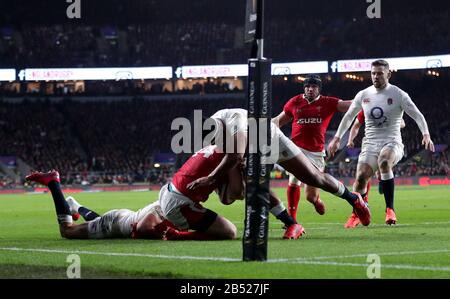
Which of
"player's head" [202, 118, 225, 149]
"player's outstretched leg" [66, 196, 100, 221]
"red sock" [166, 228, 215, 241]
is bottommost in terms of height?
"red sock" [166, 228, 215, 241]

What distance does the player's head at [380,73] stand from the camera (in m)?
13.5

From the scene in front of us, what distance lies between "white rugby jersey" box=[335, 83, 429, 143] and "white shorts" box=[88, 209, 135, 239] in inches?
173

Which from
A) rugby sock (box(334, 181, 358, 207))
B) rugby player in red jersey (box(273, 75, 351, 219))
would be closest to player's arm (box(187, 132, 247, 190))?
rugby sock (box(334, 181, 358, 207))

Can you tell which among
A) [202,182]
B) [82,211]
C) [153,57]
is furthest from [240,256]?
[153,57]

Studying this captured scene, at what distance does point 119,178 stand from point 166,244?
46.8m

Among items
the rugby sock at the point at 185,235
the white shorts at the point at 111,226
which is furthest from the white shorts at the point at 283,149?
the white shorts at the point at 111,226

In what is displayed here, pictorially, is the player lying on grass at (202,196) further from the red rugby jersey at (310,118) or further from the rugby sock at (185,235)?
the red rugby jersey at (310,118)

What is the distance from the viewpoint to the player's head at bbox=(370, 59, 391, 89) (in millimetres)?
13505

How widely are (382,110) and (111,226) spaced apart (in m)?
5.29

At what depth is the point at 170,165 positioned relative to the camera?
60.2 meters

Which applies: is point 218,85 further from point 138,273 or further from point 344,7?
point 138,273

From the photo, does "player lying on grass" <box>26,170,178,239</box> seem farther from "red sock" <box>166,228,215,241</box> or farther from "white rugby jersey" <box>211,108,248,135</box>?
"white rugby jersey" <box>211,108,248,135</box>

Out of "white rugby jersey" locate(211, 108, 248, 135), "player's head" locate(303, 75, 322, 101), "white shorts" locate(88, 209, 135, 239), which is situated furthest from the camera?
"player's head" locate(303, 75, 322, 101)
